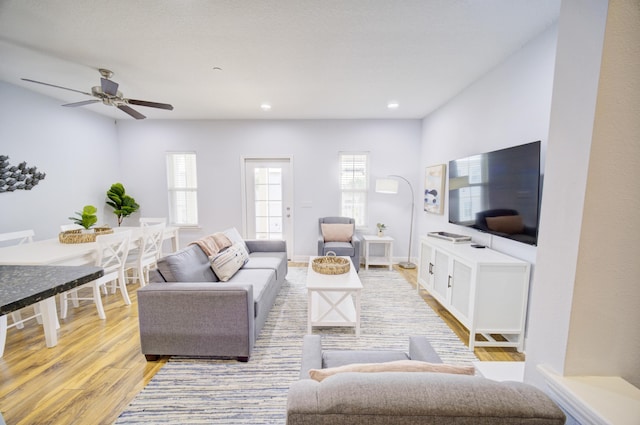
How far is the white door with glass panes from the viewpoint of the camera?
4539 mm

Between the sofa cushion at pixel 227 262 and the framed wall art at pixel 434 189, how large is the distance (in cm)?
290

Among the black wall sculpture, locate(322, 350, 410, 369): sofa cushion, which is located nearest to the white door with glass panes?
the black wall sculpture

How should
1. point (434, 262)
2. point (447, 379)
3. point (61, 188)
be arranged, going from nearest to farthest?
point (447, 379)
point (434, 262)
point (61, 188)

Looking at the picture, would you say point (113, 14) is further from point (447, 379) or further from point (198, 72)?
point (447, 379)

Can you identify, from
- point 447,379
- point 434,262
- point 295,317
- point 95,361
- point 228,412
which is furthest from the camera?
point 434,262

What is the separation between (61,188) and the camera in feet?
11.7

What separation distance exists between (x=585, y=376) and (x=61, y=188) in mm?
5594

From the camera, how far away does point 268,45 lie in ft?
7.04

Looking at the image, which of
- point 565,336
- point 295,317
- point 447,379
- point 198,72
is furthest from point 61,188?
point 565,336

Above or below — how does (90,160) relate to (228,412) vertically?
above

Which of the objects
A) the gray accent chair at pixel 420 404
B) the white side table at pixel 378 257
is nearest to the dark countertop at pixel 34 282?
the gray accent chair at pixel 420 404

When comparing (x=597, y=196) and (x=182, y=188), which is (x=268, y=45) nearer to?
(x=597, y=196)

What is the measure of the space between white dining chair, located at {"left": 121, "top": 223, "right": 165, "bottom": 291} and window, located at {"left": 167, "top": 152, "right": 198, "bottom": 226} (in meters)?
1.30

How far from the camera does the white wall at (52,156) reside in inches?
119
